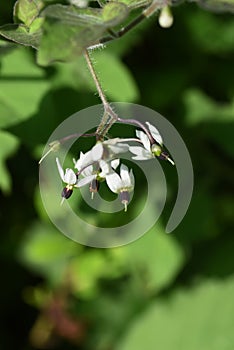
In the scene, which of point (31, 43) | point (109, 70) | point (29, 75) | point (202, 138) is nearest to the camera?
point (31, 43)

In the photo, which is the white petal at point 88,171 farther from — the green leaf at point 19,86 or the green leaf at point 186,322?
the green leaf at point 186,322

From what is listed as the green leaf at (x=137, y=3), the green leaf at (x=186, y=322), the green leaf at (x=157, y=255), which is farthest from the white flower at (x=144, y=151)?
the green leaf at (x=186, y=322)

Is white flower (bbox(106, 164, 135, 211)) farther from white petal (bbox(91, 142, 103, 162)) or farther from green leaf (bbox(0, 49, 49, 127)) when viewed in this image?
green leaf (bbox(0, 49, 49, 127))

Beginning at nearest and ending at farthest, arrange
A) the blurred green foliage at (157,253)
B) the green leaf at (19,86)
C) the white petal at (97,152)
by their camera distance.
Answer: the white petal at (97,152) < the green leaf at (19,86) < the blurred green foliage at (157,253)

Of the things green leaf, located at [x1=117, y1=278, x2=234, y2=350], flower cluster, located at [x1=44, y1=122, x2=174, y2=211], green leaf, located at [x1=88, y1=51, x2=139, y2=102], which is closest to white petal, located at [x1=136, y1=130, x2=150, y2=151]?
flower cluster, located at [x1=44, y1=122, x2=174, y2=211]

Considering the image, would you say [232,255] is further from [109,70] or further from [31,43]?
[31,43]

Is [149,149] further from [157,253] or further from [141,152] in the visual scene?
[157,253]

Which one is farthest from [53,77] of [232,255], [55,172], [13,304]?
[13,304]
